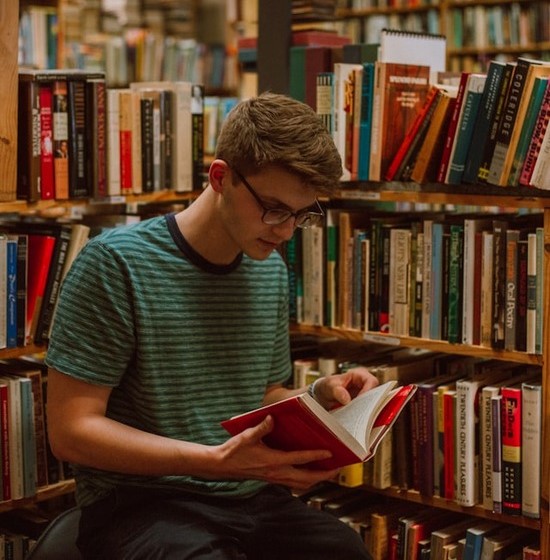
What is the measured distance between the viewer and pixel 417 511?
240 cm

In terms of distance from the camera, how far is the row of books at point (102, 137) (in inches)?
84.6

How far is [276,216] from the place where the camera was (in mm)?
1745

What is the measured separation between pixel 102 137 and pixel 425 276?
83 cm

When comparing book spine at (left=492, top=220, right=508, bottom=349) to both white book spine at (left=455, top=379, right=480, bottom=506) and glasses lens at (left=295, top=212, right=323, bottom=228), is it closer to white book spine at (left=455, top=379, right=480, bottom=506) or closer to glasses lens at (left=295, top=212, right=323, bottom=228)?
white book spine at (left=455, top=379, right=480, bottom=506)

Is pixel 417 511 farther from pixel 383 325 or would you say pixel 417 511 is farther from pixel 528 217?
pixel 528 217

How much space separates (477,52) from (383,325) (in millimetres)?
3963

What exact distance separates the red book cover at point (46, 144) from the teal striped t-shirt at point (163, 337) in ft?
1.37

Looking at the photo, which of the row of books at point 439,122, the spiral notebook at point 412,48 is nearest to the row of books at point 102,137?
the row of books at point 439,122

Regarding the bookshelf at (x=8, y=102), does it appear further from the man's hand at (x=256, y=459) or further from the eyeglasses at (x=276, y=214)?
the man's hand at (x=256, y=459)

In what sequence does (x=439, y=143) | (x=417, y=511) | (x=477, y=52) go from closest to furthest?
(x=439, y=143) < (x=417, y=511) < (x=477, y=52)

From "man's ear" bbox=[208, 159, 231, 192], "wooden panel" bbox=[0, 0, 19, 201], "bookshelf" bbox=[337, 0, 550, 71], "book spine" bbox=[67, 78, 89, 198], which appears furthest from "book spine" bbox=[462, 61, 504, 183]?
"bookshelf" bbox=[337, 0, 550, 71]

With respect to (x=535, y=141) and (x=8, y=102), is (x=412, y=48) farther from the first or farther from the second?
(x=8, y=102)

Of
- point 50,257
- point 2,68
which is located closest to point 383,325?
point 50,257

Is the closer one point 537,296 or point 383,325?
Result: point 537,296
